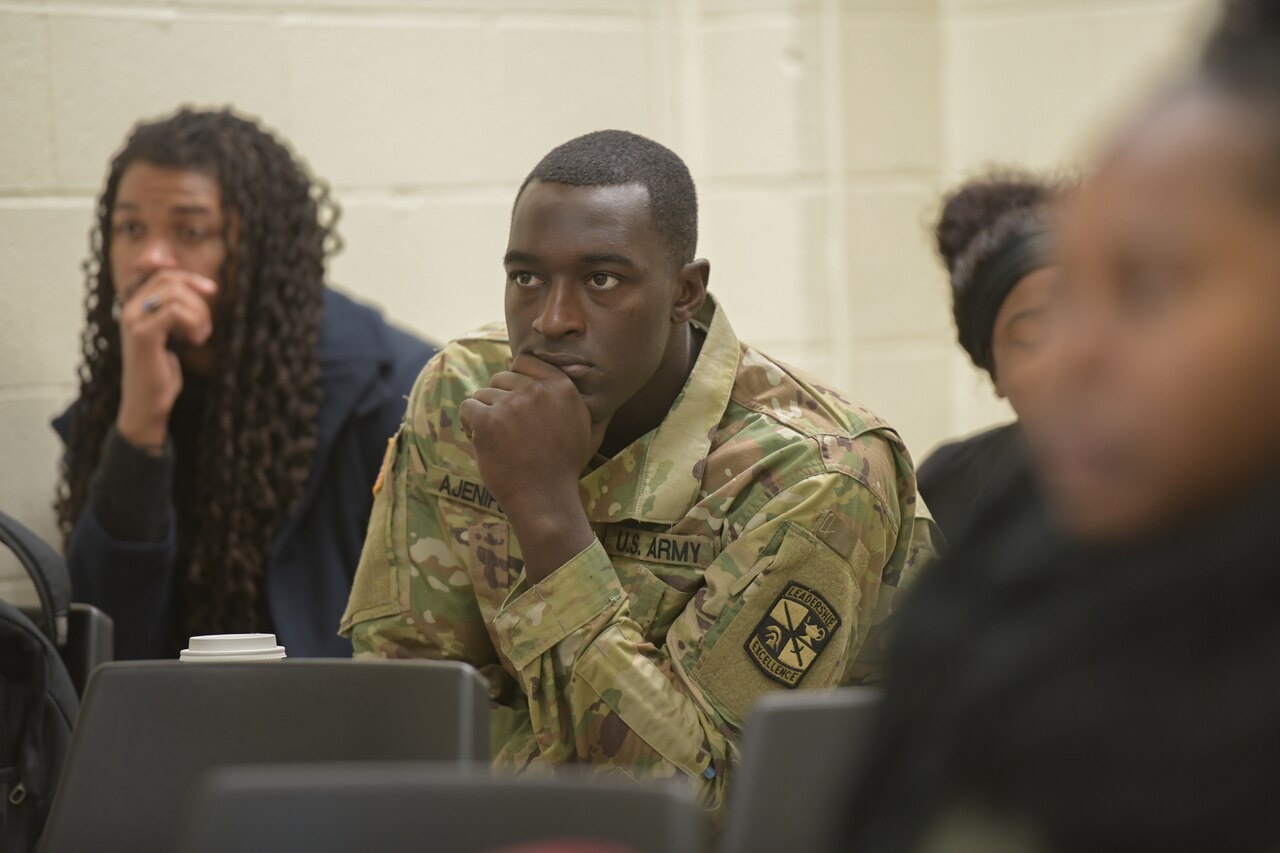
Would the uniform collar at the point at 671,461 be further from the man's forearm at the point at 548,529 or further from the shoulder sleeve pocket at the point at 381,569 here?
the shoulder sleeve pocket at the point at 381,569

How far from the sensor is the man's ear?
1767 millimetres

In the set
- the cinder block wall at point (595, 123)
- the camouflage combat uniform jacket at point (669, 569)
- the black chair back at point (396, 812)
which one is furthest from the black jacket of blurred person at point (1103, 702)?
the cinder block wall at point (595, 123)

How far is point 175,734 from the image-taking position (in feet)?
4.41

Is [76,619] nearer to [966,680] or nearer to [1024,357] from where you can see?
[1024,357]

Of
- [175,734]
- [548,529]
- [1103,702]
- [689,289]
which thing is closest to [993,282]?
[689,289]

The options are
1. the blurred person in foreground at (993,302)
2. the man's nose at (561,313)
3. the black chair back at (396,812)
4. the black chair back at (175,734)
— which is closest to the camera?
the black chair back at (396,812)

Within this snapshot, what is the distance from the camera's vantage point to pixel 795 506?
5.34 feet

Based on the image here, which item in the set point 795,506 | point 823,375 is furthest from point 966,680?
point 823,375

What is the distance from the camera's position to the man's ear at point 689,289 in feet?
5.80

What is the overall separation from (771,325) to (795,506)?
1696 millimetres

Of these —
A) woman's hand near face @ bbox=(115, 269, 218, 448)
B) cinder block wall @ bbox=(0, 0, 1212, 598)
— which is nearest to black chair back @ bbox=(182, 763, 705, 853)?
woman's hand near face @ bbox=(115, 269, 218, 448)

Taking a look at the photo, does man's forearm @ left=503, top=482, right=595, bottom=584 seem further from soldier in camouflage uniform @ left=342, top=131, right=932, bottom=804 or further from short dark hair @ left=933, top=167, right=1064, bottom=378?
short dark hair @ left=933, top=167, right=1064, bottom=378

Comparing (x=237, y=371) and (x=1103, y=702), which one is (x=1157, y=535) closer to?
(x=1103, y=702)

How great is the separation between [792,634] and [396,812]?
765 mm
